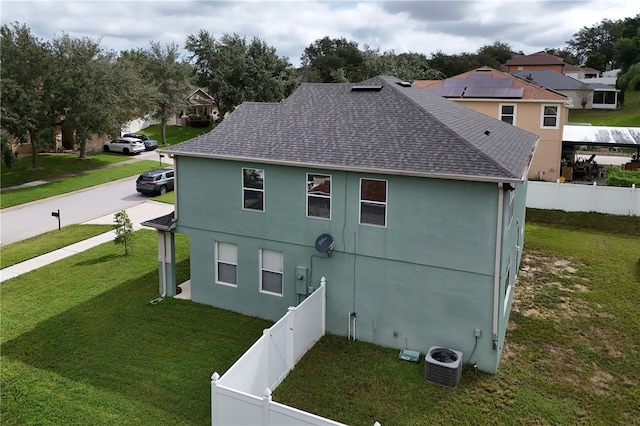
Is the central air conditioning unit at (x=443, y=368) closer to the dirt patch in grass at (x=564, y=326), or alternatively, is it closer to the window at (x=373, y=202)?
the dirt patch in grass at (x=564, y=326)

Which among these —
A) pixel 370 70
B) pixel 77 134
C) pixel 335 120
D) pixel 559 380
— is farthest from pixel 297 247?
pixel 370 70

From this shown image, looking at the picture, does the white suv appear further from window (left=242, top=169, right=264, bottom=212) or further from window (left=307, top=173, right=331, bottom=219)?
window (left=307, top=173, right=331, bottom=219)

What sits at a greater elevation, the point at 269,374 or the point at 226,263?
the point at 226,263

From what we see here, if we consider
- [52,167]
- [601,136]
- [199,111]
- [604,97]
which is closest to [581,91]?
[604,97]


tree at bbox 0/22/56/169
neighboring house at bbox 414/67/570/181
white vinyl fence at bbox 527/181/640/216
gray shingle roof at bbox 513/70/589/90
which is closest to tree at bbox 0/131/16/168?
tree at bbox 0/22/56/169

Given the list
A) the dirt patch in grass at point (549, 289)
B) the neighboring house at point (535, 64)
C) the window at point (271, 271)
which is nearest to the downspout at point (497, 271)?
the dirt patch in grass at point (549, 289)

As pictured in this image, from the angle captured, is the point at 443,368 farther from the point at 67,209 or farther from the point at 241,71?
the point at 241,71

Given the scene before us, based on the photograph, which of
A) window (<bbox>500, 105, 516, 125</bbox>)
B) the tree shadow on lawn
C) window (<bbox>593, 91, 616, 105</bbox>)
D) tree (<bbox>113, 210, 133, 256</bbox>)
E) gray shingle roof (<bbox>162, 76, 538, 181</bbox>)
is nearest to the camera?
the tree shadow on lawn

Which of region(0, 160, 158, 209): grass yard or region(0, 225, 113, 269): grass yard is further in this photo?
region(0, 160, 158, 209): grass yard
